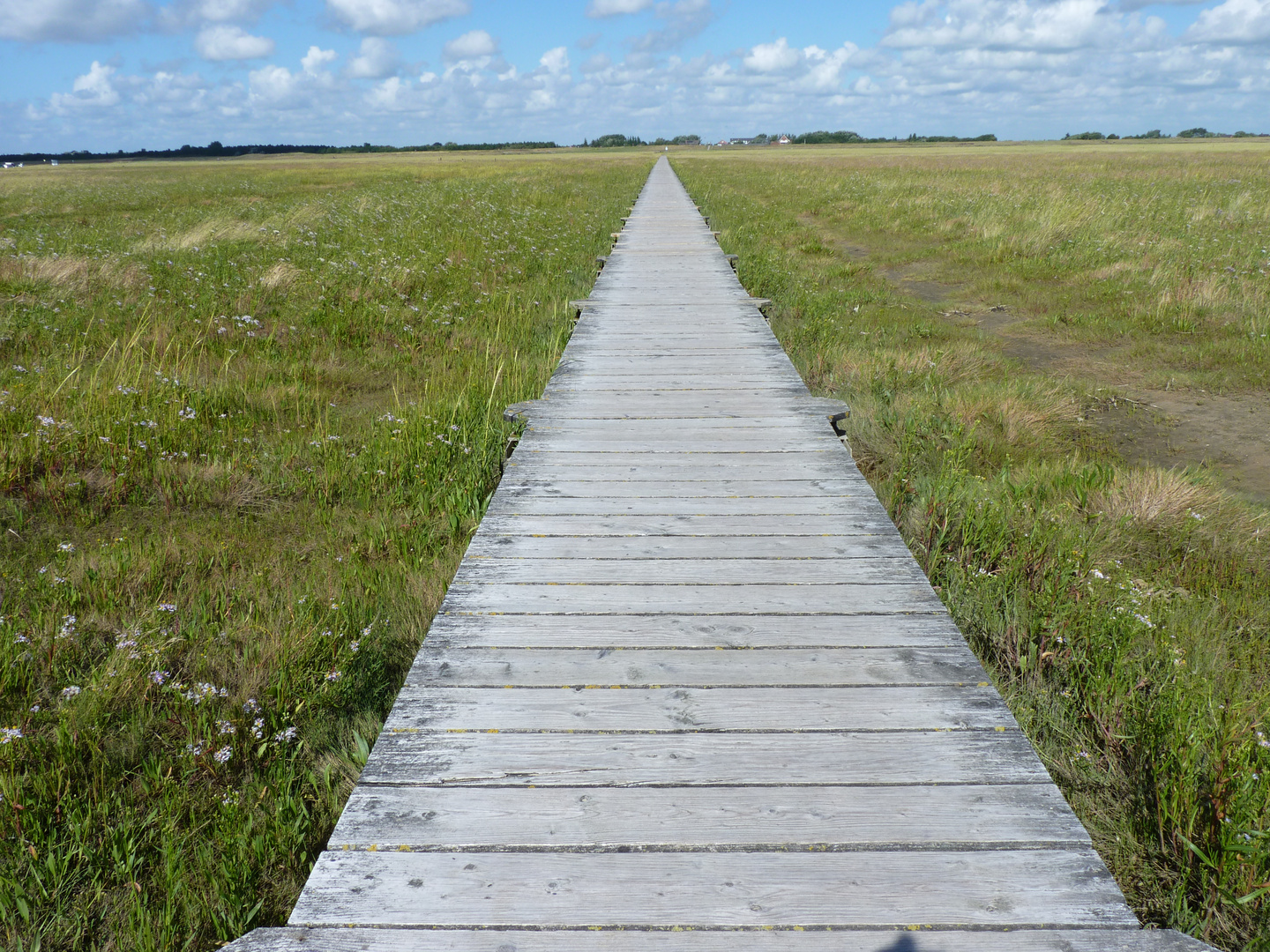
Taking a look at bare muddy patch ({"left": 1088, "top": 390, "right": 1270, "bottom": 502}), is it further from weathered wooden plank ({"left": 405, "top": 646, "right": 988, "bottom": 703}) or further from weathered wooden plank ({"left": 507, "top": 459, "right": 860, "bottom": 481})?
weathered wooden plank ({"left": 405, "top": 646, "right": 988, "bottom": 703})

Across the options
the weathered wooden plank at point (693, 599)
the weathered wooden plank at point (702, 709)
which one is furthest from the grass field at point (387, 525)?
the weathered wooden plank at point (693, 599)

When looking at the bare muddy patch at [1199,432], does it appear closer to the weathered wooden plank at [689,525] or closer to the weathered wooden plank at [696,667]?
the weathered wooden plank at [689,525]

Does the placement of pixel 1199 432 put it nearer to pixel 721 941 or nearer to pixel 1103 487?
pixel 1103 487

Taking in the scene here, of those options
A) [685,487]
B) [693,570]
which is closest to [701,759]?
[693,570]

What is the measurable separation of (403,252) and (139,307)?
13.9ft

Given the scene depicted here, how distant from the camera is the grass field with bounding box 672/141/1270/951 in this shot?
2236 millimetres

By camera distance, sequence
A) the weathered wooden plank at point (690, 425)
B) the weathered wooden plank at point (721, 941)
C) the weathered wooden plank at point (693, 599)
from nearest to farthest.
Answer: the weathered wooden plank at point (721, 941), the weathered wooden plank at point (693, 599), the weathered wooden plank at point (690, 425)

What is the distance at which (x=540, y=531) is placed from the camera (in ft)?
11.7

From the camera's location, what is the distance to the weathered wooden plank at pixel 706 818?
1.91 m

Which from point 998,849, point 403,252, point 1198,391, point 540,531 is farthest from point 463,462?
point 403,252

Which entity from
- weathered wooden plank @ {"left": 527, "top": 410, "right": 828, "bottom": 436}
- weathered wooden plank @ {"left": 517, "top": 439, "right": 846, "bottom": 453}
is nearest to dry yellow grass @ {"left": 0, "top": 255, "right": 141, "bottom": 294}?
weathered wooden plank @ {"left": 527, "top": 410, "right": 828, "bottom": 436}

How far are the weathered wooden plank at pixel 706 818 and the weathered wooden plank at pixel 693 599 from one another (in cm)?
90

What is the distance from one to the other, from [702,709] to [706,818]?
43cm

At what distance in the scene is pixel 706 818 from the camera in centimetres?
196
